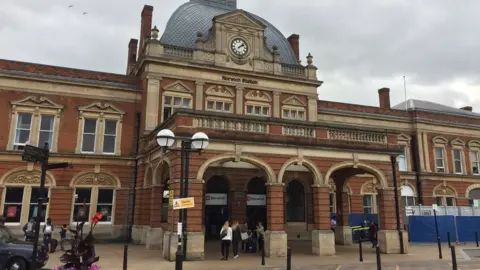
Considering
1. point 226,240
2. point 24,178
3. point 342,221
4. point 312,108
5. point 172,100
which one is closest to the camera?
point 226,240

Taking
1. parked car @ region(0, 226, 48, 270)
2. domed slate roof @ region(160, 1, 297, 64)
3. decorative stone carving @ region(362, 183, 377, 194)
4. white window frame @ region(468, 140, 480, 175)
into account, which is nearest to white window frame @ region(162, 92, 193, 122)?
domed slate roof @ region(160, 1, 297, 64)

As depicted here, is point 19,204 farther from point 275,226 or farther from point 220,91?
point 275,226

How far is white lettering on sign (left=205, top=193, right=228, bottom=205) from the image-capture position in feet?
88.9

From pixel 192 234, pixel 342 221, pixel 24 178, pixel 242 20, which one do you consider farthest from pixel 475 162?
pixel 24 178

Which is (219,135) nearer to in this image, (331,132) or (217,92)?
(331,132)

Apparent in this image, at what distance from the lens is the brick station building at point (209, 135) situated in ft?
61.0

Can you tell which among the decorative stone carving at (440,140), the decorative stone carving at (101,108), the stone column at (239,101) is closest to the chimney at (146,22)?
the decorative stone carving at (101,108)

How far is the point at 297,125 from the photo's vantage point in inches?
774

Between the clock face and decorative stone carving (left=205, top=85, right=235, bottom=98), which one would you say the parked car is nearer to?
decorative stone carving (left=205, top=85, right=235, bottom=98)

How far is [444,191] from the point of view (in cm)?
3600

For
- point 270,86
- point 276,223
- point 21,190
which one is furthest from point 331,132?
point 21,190

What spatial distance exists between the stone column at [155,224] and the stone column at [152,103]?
5.76m

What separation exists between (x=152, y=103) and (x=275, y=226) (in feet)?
→ 41.5

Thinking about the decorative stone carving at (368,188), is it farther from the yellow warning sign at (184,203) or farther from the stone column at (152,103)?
the yellow warning sign at (184,203)
